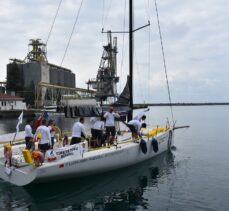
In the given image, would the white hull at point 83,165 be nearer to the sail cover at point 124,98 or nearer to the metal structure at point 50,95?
the sail cover at point 124,98

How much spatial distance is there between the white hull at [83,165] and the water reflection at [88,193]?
45cm

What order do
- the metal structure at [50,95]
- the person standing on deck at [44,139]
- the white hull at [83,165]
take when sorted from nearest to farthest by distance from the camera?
the white hull at [83,165], the person standing on deck at [44,139], the metal structure at [50,95]

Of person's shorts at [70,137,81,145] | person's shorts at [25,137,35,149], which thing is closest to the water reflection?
person's shorts at [70,137,81,145]

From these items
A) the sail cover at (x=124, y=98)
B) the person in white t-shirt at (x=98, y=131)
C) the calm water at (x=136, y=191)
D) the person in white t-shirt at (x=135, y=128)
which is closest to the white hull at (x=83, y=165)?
the calm water at (x=136, y=191)

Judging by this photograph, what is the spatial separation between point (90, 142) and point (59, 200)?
436 cm

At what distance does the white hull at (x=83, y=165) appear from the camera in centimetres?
1179

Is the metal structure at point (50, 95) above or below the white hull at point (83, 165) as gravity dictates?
above

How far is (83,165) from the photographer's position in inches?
516

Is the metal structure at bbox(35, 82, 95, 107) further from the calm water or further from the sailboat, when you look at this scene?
the calm water

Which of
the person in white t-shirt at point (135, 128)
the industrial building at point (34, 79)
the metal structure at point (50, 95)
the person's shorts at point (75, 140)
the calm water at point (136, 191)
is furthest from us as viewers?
the industrial building at point (34, 79)

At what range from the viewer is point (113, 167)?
14.9 metres

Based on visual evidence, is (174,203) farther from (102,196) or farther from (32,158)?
(32,158)

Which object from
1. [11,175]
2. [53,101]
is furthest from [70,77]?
[11,175]

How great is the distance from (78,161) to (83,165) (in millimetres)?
369
